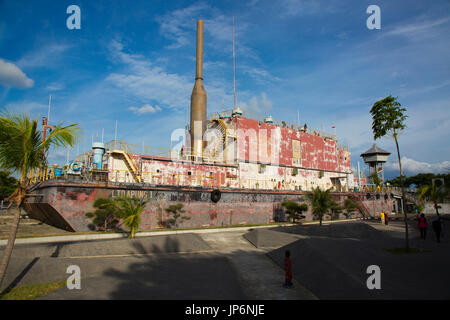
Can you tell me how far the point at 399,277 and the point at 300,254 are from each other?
14.2 ft

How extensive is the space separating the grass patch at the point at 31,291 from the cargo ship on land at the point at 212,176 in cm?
711

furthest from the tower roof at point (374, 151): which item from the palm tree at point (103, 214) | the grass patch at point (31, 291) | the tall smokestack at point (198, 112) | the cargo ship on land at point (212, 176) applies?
the grass patch at point (31, 291)

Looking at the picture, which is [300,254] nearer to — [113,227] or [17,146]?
[17,146]

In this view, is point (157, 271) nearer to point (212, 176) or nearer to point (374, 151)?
point (212, 176)

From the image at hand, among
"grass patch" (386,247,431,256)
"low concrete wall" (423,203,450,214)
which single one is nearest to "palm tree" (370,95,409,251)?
"grass patch" (386,247,431,256)

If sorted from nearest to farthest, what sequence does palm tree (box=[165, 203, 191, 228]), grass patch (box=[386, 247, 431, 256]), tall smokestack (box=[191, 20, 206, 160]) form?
grass patch (box=[386, 247, 431, 256])
palm tree (box=[165, 203, 191, 228])
tall smokestack (box=[191, 20, 206, 160])

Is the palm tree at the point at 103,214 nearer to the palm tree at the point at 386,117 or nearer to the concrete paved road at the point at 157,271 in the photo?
the concrete paved road at the point at 157,271

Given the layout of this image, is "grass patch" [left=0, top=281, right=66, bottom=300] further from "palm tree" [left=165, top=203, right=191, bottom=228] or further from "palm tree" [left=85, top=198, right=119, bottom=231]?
"palm tree" [left=165, top=203, right=191, bottom=228]

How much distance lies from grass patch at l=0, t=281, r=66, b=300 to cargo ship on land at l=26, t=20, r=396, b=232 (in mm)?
7107

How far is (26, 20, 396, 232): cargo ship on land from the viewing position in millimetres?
22938

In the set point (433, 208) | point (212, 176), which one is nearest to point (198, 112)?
point (212, 176)

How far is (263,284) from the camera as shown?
440 inches

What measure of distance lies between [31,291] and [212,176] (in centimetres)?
2391
